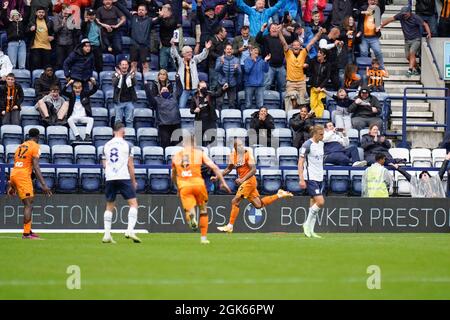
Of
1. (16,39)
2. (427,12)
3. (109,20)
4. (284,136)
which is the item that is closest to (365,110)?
(284,136)

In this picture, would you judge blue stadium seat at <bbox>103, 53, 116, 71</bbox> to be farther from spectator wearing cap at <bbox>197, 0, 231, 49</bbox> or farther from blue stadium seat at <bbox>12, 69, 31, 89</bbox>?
spectator wearing cap at <bbox>197, 0, 231, 49</bbox>

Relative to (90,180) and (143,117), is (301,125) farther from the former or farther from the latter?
(90,180)

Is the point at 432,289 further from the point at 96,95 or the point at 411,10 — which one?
the point at 411,10

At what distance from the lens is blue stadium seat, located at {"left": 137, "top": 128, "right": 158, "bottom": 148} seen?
30.1m

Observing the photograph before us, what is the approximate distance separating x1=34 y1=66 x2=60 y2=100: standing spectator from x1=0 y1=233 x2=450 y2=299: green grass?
275 inches

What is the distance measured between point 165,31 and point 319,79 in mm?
4209

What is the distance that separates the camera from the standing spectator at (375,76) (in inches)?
1291

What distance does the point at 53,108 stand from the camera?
2964 cm

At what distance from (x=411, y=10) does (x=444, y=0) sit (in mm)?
1164

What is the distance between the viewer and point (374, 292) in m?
14.8

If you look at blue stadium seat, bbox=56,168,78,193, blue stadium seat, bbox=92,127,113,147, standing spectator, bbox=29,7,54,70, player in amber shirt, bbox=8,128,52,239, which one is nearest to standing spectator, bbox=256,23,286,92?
blue stadium seat, bbox=92,127,113,147

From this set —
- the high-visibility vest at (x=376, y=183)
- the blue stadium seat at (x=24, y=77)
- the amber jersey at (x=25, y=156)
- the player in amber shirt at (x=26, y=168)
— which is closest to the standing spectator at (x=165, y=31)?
the blue stadium seat at (x=24, y=77)

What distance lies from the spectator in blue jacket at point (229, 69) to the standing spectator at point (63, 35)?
152 inches

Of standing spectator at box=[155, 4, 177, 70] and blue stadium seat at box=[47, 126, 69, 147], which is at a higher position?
standing spectator at box=[155, 4, 177, 70]
